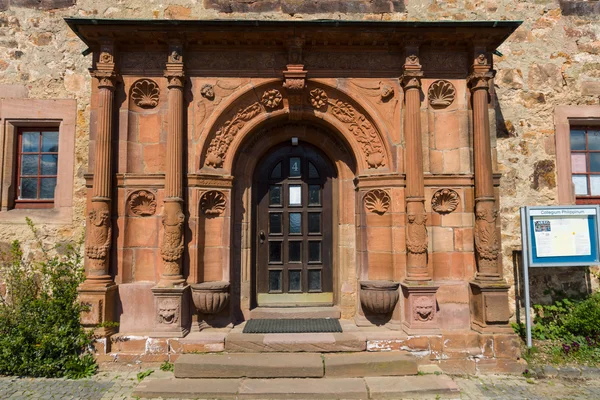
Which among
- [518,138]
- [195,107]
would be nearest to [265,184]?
[195,107]

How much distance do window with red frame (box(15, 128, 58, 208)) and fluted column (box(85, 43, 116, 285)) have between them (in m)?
1.90

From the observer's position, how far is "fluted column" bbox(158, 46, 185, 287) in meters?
4.82

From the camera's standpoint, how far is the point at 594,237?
5.11 m

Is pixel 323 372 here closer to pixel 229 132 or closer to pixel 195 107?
pixel 229 132

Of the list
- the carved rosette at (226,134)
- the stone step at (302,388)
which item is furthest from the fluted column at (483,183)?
the carved rosette at (226,134)

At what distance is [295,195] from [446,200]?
2.26 metres

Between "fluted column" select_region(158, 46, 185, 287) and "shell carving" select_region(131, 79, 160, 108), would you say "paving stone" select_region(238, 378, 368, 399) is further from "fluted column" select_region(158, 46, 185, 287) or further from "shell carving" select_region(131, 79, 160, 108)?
"shell carving" select_region(131, 79, 160, 108)

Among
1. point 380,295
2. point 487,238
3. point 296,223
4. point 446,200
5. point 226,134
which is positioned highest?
point 226,134

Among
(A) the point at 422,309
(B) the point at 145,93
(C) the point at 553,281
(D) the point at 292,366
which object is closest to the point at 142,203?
(B) the point at 145,93

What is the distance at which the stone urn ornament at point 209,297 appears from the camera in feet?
16.0

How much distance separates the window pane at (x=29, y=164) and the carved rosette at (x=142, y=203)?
2456mm

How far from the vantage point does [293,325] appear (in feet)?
17.1

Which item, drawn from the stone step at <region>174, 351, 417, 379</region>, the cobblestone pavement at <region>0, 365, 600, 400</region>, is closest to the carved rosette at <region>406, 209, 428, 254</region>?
the stone step at <region>174, 351, 417, 379</region>

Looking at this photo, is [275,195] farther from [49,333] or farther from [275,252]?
[49,333]
